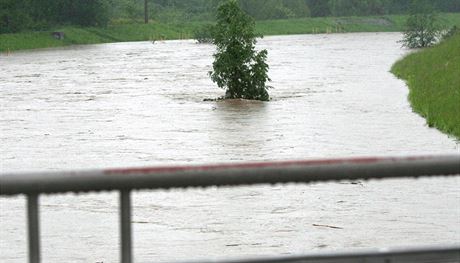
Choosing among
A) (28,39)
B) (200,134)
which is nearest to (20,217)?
(200,134)

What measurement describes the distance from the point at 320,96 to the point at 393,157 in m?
29.5

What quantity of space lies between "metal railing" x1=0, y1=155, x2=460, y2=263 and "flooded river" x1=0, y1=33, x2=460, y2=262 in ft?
18.1

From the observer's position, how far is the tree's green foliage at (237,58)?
31.4m

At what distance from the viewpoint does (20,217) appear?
13344 millimetres

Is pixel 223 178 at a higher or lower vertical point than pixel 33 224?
higher

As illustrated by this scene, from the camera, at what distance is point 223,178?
2951 mm

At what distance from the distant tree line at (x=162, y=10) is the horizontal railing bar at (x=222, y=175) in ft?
260

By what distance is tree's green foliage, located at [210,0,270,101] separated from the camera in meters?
31.4

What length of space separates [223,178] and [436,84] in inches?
1063

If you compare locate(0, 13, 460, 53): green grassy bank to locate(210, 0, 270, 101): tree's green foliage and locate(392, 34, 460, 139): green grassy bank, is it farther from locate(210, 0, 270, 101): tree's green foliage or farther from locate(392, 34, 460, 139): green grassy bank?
locate(210, 0, 270, 101): tree's green foliage

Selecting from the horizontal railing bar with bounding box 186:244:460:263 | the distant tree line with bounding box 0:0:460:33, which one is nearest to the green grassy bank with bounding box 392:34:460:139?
the horizontal railing bar with bounding box 186:244:460:263

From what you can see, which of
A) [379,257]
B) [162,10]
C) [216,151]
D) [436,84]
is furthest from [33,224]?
[162,10]

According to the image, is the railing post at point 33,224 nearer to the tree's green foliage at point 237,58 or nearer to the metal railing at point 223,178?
the metal railing at point 223,178

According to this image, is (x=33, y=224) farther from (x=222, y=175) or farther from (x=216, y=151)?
(x=216, y=151)
